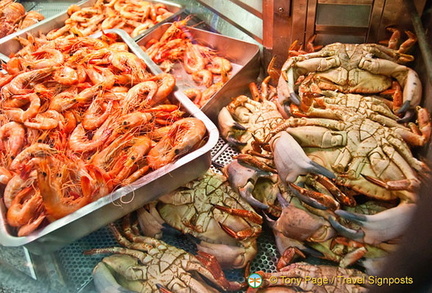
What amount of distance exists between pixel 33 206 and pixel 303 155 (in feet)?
5.31

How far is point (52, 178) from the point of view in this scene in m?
2.05

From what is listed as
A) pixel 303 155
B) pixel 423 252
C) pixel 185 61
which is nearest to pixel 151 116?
pixel 303 155

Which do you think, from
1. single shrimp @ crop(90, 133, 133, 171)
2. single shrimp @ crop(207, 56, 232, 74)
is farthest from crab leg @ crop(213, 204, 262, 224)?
single shrimp @ crop(207, 56, 232, 74)

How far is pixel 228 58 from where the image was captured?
391cm

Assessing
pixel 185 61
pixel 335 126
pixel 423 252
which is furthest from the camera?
pixel 185 61

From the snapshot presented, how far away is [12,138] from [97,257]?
103 centimetres

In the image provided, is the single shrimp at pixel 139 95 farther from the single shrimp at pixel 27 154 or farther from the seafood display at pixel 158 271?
the seafood display at pixel 158 271

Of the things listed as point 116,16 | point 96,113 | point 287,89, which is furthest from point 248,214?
point 116,16

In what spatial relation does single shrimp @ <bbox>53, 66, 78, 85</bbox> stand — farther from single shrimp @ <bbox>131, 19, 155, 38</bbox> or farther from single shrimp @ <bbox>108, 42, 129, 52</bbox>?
single shrimp @ <bbox>131, 19, 155, 38</bbox>

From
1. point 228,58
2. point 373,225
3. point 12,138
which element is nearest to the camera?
point 373,225

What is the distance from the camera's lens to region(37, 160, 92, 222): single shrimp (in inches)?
77.6

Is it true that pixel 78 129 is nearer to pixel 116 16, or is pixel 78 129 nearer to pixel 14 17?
pixel 116 16

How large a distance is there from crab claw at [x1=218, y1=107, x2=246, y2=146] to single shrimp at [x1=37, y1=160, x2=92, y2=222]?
47.9 inches

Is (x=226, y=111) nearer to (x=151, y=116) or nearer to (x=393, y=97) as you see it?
(x=151, y=116)
